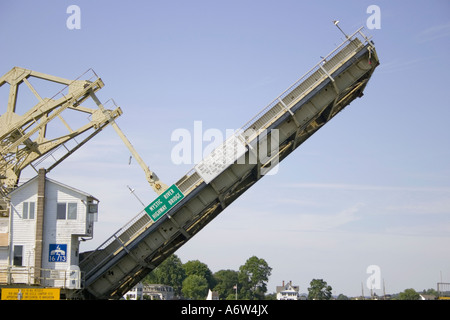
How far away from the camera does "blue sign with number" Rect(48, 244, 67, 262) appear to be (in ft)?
77.6

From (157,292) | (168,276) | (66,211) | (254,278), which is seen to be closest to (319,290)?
(254,278)

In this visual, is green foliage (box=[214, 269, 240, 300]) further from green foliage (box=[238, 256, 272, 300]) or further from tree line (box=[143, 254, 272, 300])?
green foliage (box=[238, 256, 272, 300])

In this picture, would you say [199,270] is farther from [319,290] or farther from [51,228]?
[51,228]

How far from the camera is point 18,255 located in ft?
77.8

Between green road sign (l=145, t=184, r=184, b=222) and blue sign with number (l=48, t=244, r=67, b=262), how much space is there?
380cm

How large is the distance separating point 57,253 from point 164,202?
4.82 metres

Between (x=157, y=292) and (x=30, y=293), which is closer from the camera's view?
(x=30, y=293)

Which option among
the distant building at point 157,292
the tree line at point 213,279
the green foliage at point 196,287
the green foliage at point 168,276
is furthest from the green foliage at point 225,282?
the distant building at point 157,292

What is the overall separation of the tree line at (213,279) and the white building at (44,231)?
6912 cm

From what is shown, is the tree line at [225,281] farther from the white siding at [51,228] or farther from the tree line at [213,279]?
the white siding at [51,228]

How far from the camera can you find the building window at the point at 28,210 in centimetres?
2402

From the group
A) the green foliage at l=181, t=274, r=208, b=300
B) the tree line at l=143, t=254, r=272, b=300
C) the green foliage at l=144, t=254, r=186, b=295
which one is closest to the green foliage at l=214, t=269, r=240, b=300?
the tree line at l=143, t=254, r=272, b=300

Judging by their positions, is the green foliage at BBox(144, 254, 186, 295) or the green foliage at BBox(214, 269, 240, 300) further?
the green foliage at BBox(144, 254, 186, 295)
